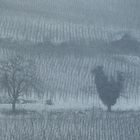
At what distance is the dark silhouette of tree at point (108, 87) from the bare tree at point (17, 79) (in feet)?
2.29

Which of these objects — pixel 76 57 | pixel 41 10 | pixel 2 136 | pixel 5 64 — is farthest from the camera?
pixel 41 10

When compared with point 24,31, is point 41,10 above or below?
above

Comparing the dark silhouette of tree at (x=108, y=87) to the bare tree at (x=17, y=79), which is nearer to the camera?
the bare tree at (x=17, y=79)

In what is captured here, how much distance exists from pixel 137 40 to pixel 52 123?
1629 millimetres

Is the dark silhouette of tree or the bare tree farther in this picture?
the dark silhouette of tree

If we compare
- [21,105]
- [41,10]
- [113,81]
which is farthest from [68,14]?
[21,105]

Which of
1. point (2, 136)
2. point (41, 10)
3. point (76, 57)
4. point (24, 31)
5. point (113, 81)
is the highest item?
point (41, 10)

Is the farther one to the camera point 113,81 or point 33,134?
point 113,81

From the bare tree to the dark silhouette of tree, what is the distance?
697 millimetres

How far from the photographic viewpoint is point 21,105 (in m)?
4.14

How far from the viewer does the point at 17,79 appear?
13.6 ft

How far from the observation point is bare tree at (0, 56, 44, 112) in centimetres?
414

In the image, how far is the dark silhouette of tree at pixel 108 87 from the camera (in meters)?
4.29

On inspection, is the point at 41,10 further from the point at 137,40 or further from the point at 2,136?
the point at 2,136
